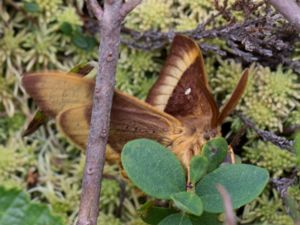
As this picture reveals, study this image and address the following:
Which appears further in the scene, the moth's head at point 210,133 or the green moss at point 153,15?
the green moss at point 153,15

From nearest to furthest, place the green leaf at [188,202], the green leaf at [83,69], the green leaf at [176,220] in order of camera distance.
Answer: the green leaf at [188,202] → the green leaf at [176,220] → the green leaf at [83,69]

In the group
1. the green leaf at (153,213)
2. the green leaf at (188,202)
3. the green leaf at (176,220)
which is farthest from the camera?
the green leaf at (153,213)

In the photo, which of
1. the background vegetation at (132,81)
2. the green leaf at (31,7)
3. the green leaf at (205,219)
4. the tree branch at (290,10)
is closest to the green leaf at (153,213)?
the green leaf at (205,219)

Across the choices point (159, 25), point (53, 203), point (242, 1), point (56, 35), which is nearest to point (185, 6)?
point (159, 25)

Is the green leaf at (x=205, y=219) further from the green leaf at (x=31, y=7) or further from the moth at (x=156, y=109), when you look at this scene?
the green leaf at (x=31, y=7)

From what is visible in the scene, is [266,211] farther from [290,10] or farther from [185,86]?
[290,10]

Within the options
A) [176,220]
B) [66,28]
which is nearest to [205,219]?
[176,220]

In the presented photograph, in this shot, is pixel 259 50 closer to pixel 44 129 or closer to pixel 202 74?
pixel 202 74
